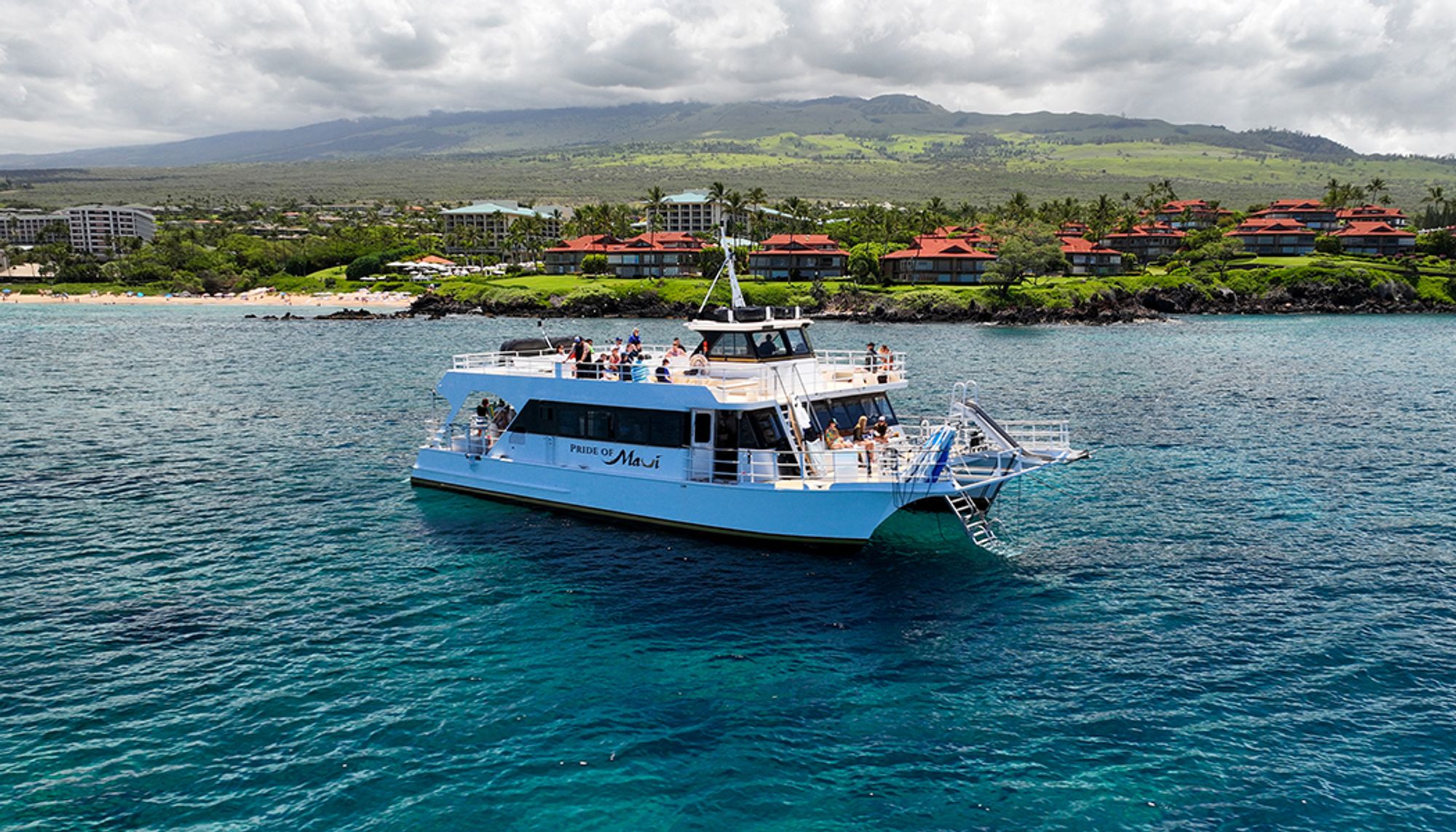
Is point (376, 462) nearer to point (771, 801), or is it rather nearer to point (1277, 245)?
point (771, 801)

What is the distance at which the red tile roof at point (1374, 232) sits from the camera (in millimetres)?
144125

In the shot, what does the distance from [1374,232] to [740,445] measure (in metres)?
157

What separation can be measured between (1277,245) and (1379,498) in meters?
140

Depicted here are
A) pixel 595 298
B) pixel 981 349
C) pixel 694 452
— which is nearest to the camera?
pixel 694 452

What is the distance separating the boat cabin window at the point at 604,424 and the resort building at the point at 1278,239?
14912 cm

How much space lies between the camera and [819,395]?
25656 millimetres

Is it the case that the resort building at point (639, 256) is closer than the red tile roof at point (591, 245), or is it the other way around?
the resort building at point (639, 256)

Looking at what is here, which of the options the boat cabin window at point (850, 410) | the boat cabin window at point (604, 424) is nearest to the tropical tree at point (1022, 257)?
the boat cabin window at point (850, 410)

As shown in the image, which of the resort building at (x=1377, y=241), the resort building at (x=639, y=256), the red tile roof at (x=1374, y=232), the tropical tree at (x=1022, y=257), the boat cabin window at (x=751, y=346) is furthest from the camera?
the resort building at (x=1377, y=241)

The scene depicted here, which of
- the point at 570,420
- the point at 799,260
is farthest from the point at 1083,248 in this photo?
the point at 570,420

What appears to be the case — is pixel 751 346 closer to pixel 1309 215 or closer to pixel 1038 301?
pixel 1038 301

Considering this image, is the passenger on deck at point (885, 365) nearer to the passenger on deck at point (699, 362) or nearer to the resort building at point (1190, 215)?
the passenger on deck at point (699, 362)

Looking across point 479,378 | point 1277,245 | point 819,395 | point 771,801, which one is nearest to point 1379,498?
point 819,395

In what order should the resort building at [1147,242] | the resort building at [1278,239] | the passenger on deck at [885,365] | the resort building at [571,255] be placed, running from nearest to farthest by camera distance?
the passenger on deck at [885,365], the resort building at [571,255], the resort building at [1147,242], the resort building at [1278,239]
